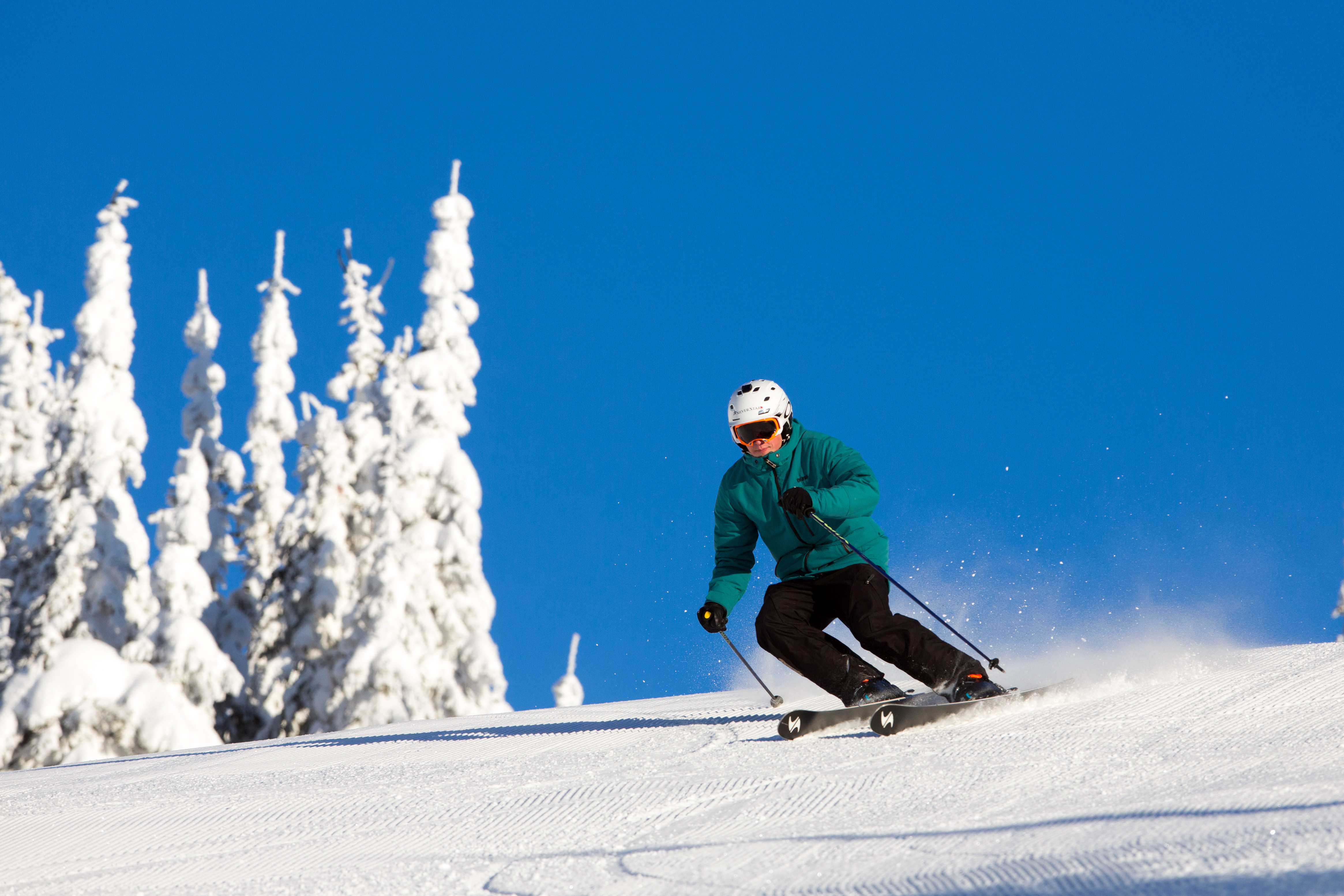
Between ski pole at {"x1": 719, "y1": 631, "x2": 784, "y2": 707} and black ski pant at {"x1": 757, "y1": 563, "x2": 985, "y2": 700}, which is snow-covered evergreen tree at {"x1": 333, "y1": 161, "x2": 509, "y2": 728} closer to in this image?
ski pole at {"x1": 719, "y1": 631, "x2": 784, "y2": 707}

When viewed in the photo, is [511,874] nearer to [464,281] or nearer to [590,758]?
[590,758]

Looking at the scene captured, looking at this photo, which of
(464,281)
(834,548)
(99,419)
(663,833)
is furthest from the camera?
(464,281)

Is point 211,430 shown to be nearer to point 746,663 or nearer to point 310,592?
point 310,592

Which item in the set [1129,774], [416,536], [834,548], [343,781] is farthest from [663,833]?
[416,536]

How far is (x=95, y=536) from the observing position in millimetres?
21266

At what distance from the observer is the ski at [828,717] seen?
210 inches

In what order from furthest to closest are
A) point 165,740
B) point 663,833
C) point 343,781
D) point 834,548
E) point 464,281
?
point 464,281 → point 165,740 → point 834,548 → point 343,781 → point 663,833

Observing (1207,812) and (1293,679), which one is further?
(1293,679)

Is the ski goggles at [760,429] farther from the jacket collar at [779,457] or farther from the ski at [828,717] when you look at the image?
the ski at [828,717]

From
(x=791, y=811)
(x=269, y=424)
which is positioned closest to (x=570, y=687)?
(x=269, y=424)

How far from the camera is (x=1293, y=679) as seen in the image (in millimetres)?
5398

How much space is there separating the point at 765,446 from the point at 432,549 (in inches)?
687

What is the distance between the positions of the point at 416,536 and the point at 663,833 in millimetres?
19678

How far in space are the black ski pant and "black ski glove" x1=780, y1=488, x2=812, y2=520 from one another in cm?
62
